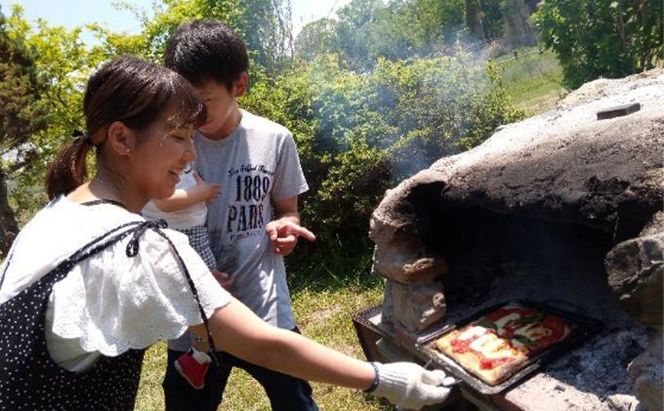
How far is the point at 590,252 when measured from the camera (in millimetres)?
2904

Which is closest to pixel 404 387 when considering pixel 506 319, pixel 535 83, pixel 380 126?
pixel 506 319

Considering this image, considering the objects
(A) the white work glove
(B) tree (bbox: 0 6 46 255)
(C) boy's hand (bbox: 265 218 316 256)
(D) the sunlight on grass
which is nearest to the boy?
(C) boy's hand (bbox: 265 218 316 256)

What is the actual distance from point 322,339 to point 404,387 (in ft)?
8.85

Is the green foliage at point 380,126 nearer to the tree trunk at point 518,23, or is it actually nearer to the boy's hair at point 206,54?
the boy's hair at point 206,54

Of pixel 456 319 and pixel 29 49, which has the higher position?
pixel 29 49

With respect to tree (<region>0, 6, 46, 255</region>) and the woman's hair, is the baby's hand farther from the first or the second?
tree (<region>0, 6, 46, 255</region>)

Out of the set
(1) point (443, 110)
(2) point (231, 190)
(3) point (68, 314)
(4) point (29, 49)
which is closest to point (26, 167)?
(4) point (29, 49)

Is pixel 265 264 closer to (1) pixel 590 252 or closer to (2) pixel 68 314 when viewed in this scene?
(2) pixel 68 314

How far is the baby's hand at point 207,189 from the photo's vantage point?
84.9 inches

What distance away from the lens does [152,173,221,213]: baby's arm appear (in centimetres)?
212

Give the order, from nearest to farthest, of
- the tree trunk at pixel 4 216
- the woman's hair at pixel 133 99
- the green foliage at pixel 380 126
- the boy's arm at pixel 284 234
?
the woman's hair at pixel 133 99
the boy's arm at pixel 284 234
the green foliage at pixel 380 126
the tree trunk at pixel 4 216

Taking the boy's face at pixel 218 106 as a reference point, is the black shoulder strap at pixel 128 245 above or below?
below

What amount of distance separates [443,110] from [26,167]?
450 inches

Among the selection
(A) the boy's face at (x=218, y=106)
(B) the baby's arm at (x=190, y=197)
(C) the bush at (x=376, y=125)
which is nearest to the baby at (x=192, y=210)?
(B) the baby's arm at (x=190, y=197)
